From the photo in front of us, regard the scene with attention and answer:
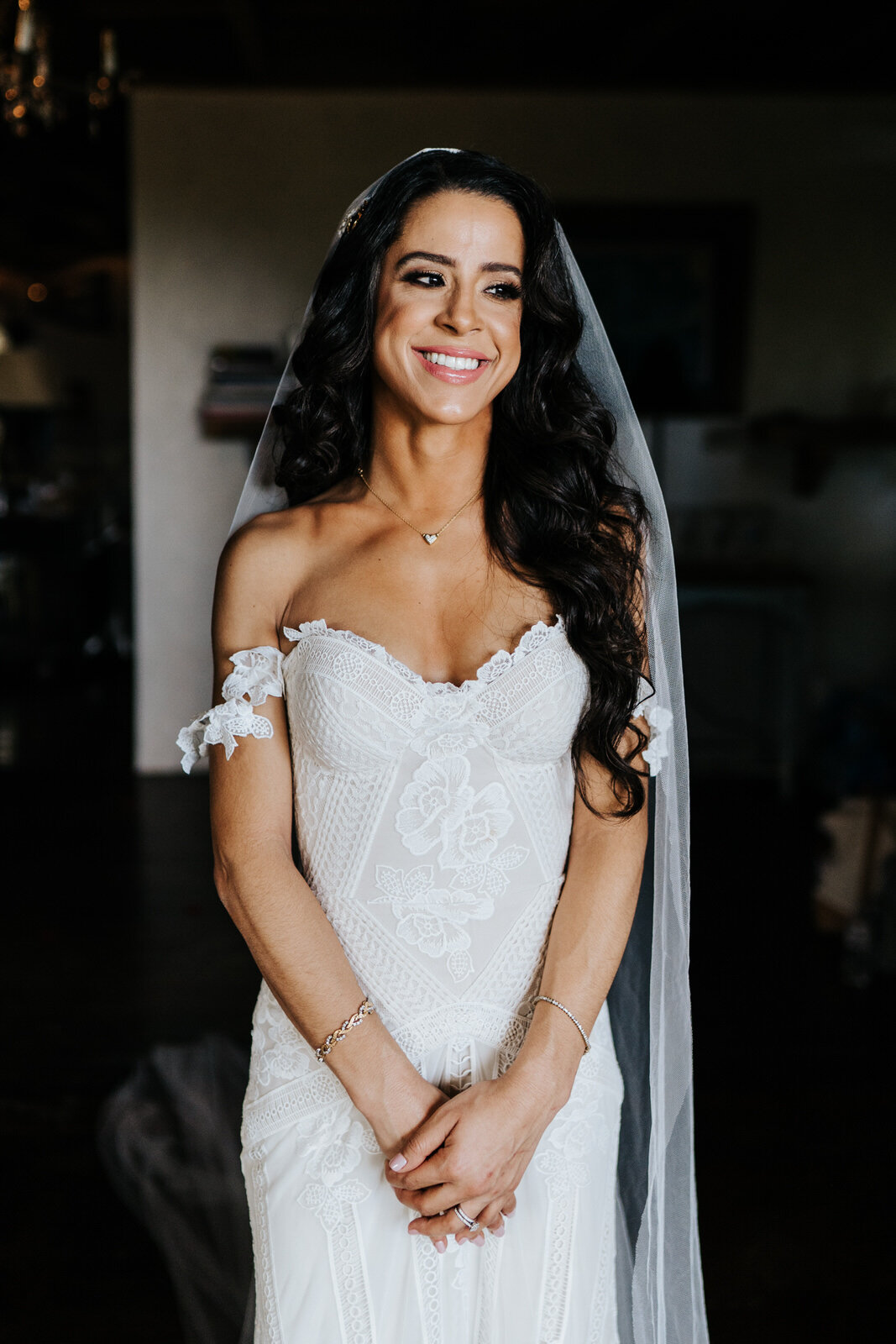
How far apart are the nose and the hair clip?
6.0 inches

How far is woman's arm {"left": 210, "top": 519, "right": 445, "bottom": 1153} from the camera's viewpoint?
1.20 metres

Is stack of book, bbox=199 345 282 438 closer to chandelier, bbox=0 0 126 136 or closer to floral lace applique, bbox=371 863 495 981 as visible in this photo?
chandelier, bbox=0 0 126 136

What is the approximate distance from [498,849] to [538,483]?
16.9 inches

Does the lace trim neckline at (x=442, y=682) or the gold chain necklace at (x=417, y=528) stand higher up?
the gold chain necklace at (x=417, y=528)

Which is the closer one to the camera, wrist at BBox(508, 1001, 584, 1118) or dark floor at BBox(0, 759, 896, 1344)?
wrist at BBox(508, 1001, 584, 1118)

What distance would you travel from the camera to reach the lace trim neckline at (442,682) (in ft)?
4.19

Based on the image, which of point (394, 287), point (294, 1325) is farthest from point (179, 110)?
point (294, 1325)

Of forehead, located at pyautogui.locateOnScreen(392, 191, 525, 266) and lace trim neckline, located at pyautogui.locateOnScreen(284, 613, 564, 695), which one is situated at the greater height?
forehead, located at pyautogui.locateOnScreen(392, 191, 525, 266)

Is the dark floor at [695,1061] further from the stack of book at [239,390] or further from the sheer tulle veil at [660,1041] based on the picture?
→ the stack of book at [239,390]

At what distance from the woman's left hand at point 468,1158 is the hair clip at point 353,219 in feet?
3.08

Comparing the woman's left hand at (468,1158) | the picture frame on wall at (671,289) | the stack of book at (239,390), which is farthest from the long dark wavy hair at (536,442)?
the picture frame on wall at (671,289)

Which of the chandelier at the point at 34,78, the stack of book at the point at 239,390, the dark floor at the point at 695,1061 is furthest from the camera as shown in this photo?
the stack of book at the point at 239,390

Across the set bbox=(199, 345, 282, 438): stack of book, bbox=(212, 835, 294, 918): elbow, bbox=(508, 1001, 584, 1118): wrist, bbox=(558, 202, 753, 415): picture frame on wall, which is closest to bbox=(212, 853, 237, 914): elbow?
bbox=(212, 835, 294, 918): elbow

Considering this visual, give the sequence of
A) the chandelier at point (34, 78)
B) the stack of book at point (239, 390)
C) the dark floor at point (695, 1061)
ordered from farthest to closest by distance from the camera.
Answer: the stack of book at point (239, 390)
the chandelier at point (34, 78)
the dark floor at point (695, 1061)
